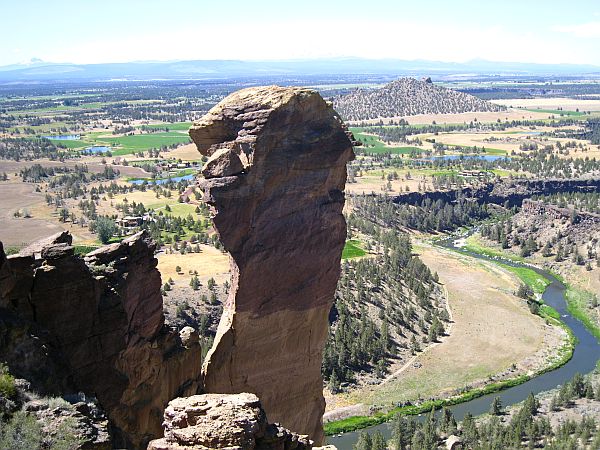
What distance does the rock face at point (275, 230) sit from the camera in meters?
28.5

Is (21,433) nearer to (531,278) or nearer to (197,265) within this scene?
(197,265)

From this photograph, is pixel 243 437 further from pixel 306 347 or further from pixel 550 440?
pixel 550 440

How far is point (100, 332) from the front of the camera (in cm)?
2198

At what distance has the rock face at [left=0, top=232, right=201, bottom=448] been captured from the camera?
18672mm

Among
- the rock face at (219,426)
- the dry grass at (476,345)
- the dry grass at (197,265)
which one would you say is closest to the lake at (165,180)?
the dry grass at (197,265)

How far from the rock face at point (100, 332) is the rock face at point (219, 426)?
10.0ft

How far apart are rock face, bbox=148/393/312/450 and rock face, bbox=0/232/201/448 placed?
3.06 metres

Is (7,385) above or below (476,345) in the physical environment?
above

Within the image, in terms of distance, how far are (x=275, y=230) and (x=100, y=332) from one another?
9696 mm

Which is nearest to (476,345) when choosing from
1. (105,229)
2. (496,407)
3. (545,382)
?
(545,382)

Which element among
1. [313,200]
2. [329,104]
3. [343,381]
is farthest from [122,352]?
[343,381]

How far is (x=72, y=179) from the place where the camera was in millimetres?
161500

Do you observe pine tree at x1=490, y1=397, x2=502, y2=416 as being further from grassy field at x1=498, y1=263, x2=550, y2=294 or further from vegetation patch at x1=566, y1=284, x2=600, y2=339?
grassy field at x1=498, y1=263, x2=550, y2=294

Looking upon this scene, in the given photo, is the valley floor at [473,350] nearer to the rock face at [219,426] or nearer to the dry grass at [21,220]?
the rock face at [219,426]
